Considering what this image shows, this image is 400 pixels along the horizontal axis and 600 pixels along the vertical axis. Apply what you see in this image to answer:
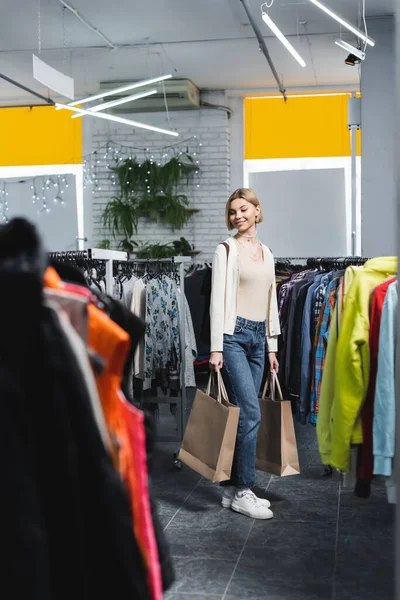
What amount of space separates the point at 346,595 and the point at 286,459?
3.36ft

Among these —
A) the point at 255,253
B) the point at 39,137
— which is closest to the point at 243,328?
the point at 255,253

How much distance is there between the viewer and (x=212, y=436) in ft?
11.9

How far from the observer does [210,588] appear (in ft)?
9.45

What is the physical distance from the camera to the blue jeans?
3.65 meters

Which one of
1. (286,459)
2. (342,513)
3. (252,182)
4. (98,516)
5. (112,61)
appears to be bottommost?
(342,513)

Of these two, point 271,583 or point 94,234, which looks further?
point 94,234

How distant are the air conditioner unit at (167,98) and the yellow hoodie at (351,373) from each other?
7027 millimetres

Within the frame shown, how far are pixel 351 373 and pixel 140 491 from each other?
1.24 metres

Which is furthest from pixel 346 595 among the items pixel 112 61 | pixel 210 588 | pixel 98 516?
pixel 112 61

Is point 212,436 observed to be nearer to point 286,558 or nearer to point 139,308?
point 286,558

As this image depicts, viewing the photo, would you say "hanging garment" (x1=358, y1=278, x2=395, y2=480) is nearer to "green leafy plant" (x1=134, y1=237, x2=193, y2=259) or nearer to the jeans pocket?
the jeans pocket

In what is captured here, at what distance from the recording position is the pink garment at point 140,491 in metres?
1.25

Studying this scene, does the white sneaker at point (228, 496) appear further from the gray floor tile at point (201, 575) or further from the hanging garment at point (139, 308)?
the hanging garment at point (139, 308)

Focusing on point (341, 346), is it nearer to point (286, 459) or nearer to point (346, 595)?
point (346, 595)
